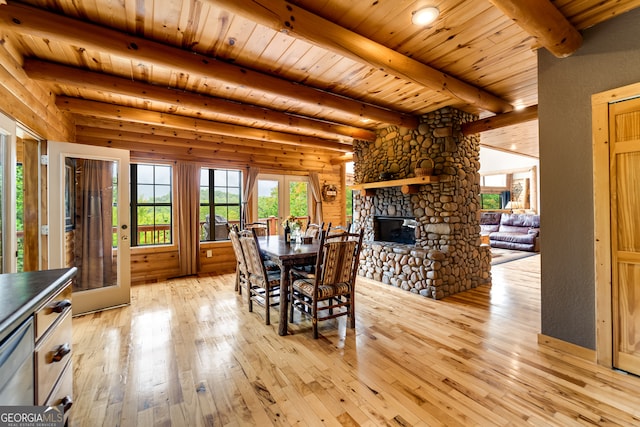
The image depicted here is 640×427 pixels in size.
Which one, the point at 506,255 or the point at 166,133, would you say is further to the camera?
the point at 506,255

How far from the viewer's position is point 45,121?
10.1 ft

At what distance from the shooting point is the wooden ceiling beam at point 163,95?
8.47 ft

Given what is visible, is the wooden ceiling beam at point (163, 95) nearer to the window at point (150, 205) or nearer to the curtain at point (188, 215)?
the curtain at point (188, 215)

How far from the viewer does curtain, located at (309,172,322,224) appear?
666cm

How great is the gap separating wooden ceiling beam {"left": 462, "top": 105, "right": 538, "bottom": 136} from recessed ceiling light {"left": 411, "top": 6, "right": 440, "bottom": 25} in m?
2.21

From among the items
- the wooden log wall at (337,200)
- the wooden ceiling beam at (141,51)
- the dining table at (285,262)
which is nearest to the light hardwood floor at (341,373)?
the dining table at (285,262)

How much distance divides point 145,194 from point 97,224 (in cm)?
146

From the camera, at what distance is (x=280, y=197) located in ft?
20.8

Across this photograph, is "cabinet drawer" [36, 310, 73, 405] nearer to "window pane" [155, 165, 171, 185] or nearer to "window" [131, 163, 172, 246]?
"window" [131, 163, 172, 246]

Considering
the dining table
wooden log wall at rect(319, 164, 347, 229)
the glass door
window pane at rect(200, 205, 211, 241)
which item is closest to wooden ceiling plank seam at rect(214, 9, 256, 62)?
the glass door

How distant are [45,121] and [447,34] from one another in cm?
418

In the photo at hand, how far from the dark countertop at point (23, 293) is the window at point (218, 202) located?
13.4ft

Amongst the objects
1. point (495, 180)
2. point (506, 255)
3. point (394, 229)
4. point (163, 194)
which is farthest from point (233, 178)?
point (495, 180)

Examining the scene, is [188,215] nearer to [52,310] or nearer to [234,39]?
[234,39]
